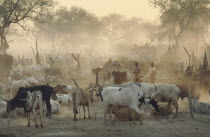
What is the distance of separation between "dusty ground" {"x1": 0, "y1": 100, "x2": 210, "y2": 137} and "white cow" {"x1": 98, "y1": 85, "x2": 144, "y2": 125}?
2.32 feet

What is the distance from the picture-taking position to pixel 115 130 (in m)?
12.3

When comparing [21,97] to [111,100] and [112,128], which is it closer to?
[111,100]

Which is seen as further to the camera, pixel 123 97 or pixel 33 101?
pixel 33 101

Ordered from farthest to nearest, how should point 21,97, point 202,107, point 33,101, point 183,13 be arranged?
point 183,13 < point 202,107 < point 21,97 < point 33,101

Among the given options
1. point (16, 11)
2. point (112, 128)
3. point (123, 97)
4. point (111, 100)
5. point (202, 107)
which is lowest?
point (112, 128)

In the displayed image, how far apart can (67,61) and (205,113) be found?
32.4 m

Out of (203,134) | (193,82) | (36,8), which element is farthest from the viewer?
(36,8)

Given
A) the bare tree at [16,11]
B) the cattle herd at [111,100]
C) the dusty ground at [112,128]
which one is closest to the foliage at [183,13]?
the bare tree at [16,11]

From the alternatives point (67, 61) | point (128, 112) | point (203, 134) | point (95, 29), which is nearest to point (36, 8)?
point (67, 61)

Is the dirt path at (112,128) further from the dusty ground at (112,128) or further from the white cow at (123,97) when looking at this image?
the white cow at (123,97)

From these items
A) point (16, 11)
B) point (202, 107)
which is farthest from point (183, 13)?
point (202, 107)

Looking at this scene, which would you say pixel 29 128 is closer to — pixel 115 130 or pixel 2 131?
pixel 2 131

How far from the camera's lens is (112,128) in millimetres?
12695

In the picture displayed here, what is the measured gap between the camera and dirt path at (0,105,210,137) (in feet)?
38.1
